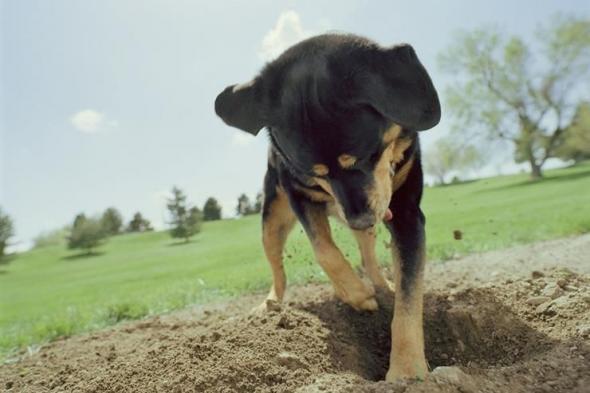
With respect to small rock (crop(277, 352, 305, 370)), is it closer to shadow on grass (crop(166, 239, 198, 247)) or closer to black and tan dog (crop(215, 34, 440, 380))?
black and tan dog (crop(215, 34, 440, 380))

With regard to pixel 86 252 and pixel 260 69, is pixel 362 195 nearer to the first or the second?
pixel 260 69

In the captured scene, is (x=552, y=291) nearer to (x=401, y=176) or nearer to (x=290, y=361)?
(x=401, y=176)

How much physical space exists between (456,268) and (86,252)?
4253 centimetres

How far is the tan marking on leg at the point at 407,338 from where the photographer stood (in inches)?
113

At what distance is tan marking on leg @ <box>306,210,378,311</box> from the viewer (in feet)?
12.0

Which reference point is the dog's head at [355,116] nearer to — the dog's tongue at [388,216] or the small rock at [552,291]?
the dog's tongue at [388,216]

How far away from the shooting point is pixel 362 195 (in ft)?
9.19

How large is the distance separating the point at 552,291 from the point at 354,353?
1.67 metres

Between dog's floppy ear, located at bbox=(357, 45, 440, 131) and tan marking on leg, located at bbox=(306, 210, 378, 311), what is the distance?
3.98 feet

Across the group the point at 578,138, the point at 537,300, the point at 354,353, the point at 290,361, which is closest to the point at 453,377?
the point at 290,361

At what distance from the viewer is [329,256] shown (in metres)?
3.66

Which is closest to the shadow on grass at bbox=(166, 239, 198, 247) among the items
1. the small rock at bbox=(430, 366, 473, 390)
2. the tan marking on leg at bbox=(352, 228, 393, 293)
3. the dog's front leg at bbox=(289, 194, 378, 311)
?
the tan marking on leg at bbox=(352, 228, 393, 293)

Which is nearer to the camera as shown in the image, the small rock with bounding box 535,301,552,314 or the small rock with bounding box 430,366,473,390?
the small rock with bounding box 430,366,473,390

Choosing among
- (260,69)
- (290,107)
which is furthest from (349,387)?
(260,69)
